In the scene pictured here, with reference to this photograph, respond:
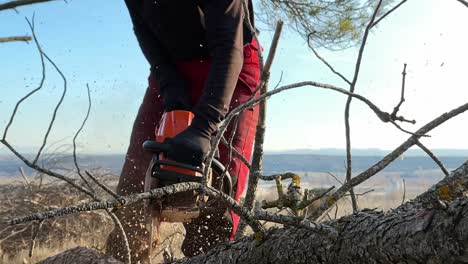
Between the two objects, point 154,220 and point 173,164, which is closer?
point 173,164

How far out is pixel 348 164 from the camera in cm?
159

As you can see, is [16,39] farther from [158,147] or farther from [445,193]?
[158,147]

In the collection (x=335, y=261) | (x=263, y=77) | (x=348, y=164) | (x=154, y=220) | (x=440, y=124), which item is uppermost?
(x=263, y=77)

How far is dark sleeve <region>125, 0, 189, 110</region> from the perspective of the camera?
2.06 metres

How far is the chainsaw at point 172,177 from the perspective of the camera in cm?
158

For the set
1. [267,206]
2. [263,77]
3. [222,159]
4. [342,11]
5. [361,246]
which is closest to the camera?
[361,246]

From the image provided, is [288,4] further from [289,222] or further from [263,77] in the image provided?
[289,222]

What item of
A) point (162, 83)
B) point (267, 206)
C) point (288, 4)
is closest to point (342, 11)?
point (288, 4)

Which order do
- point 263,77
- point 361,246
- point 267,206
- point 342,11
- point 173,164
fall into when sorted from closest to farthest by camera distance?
1. point 361,246
2. point 267,206
3. point 263,77
4. point 173,164
5. point 342,11

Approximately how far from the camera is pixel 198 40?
2139 millimetres

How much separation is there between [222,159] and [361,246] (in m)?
1.34

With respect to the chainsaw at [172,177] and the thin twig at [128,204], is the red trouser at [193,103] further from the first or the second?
the thin twig at [128,204]

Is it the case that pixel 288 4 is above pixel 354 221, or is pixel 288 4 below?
above

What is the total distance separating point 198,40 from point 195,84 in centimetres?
18
